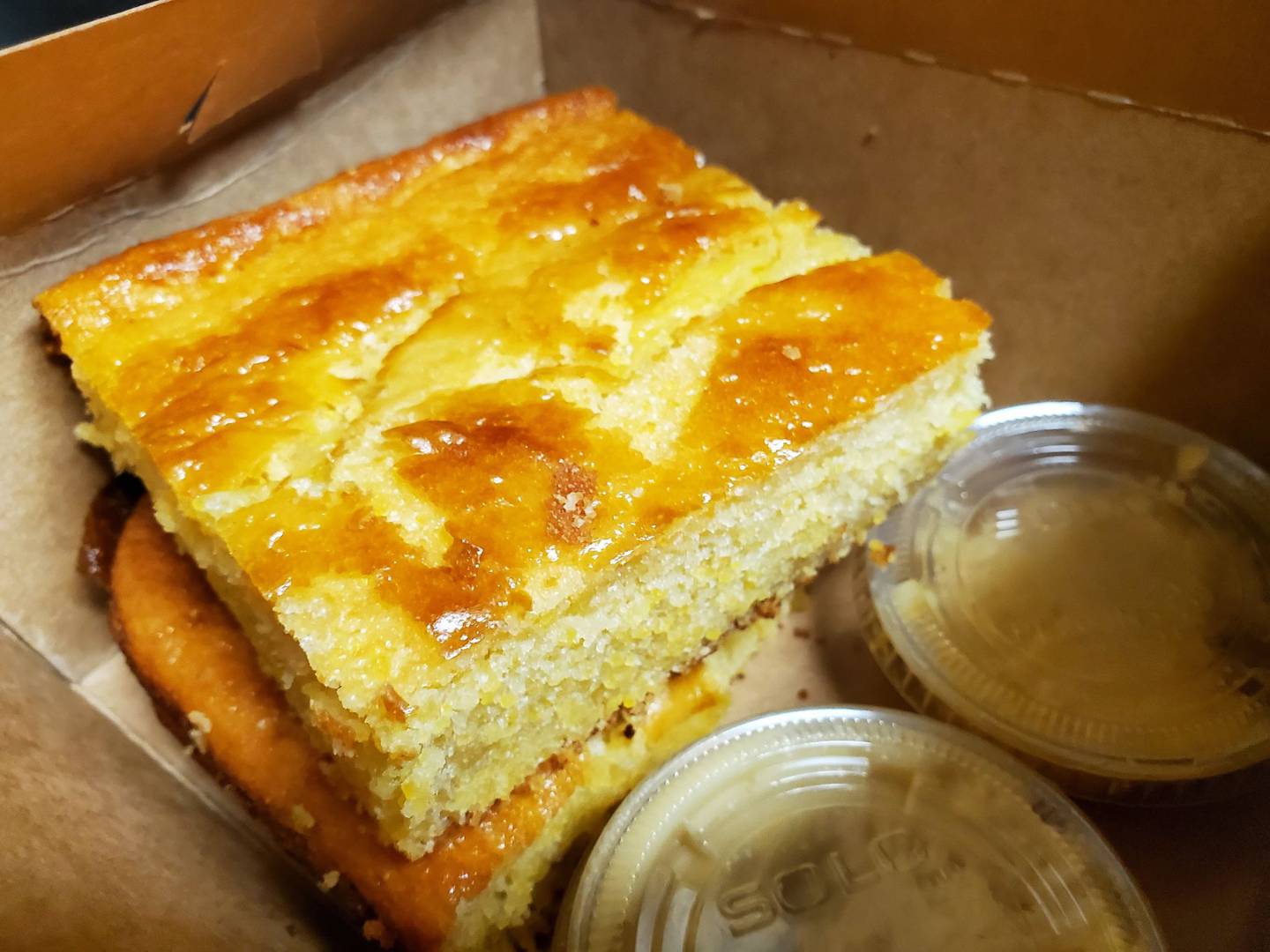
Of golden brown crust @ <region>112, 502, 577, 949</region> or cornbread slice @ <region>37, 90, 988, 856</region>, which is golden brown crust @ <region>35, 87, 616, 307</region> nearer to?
cornbread slice @ <region>37, 90, 988, 856</region>

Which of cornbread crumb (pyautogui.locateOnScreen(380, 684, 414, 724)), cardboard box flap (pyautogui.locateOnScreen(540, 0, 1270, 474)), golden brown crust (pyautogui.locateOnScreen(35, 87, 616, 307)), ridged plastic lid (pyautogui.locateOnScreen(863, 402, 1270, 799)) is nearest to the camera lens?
cornbread crumb (pyautogui.locateOnScreen(380, 684, 414, 724))

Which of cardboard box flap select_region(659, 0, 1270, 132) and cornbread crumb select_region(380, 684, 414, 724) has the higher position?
cardboard box flap select_region(659, 0, 1270, 132)

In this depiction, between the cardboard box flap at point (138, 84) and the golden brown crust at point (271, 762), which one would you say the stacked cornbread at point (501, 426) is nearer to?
the golden brown crust at point (271, 762)

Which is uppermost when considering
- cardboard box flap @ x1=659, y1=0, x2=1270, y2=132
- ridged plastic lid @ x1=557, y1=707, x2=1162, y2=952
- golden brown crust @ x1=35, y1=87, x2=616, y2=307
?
cardboard box flap @ x1=659, y1=0, x2=1270, y2=132

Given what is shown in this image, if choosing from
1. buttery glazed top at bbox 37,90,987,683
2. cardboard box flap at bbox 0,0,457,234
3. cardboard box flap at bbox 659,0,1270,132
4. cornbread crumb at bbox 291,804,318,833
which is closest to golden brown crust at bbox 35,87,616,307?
buttery glazed top at bbox 37,90,987,683

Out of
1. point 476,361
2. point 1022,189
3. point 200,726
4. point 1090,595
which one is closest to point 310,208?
point 476,361

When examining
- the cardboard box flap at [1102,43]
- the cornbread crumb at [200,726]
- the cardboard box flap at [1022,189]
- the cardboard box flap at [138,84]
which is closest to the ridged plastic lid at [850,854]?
the cornbread crumb at [200,726]
